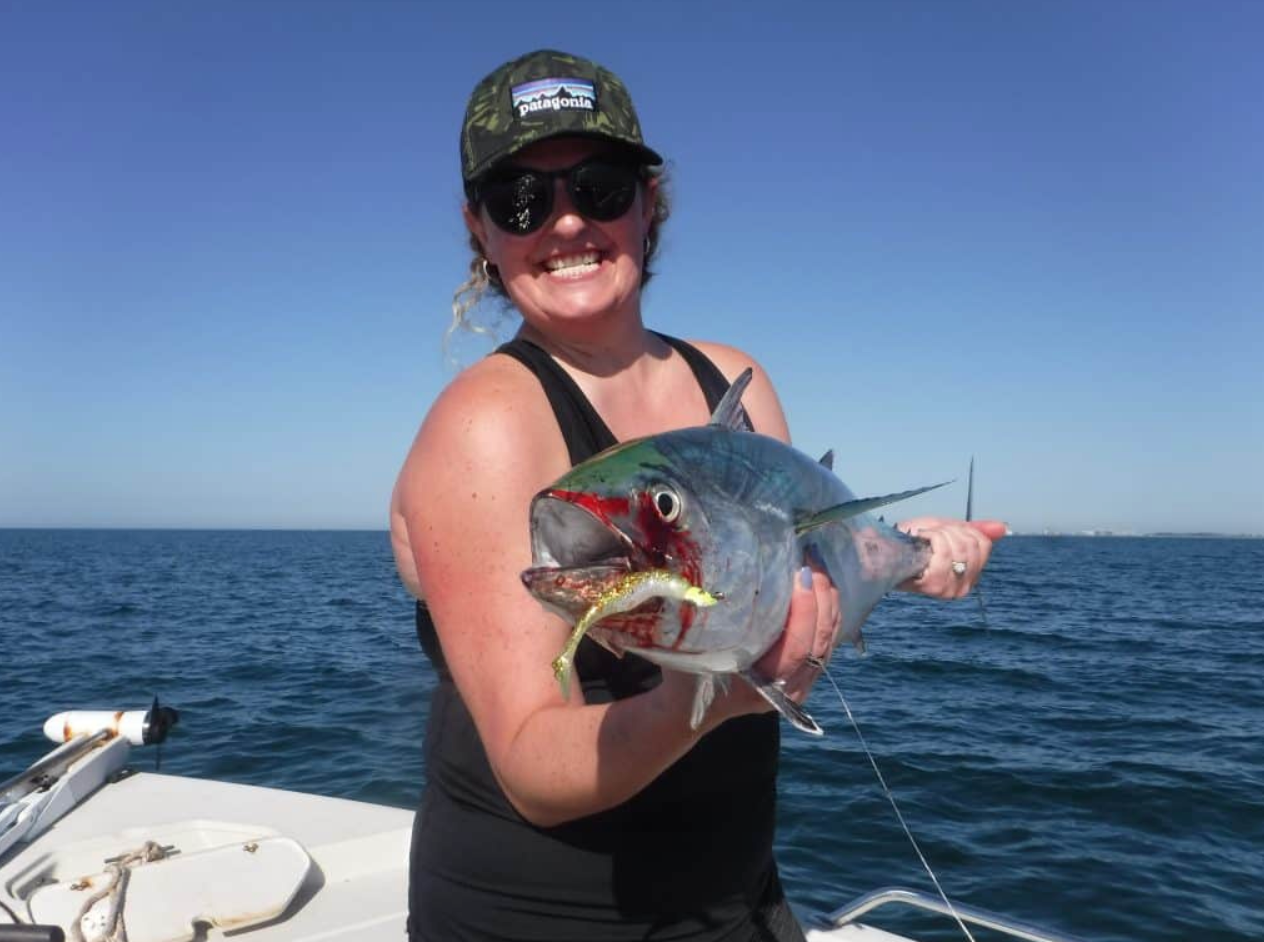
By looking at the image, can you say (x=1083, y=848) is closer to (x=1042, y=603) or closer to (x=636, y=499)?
(x=636, y=499)

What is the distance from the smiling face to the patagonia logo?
0.10m

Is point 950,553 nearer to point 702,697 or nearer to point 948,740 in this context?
point 702,697

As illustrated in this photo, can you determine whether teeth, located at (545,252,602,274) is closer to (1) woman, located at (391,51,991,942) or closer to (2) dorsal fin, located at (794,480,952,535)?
(1) woman, located at (391,51,991,942)

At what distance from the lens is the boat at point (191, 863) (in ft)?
13.1

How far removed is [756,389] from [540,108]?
114 cm

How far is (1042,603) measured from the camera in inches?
1229

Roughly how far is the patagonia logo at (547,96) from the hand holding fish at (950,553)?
55.6 inches

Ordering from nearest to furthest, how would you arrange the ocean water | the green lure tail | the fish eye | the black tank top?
1. the green lure tail
2. the fish eye
3. the black tank top
4. the ocean water

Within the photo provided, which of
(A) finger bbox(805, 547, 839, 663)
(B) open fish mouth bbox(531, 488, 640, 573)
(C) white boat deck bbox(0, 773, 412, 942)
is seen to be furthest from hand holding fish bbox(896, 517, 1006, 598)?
(C) white boat deck bbox(0, 773, 412, 942)

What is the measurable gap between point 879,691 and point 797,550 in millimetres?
14358

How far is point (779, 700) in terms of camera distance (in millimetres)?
1494

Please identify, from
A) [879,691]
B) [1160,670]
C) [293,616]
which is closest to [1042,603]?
[1160,670]

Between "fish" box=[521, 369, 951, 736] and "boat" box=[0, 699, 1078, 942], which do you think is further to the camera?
"boat" box=[0, 699, 1078, 942]

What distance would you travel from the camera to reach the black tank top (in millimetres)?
2078
